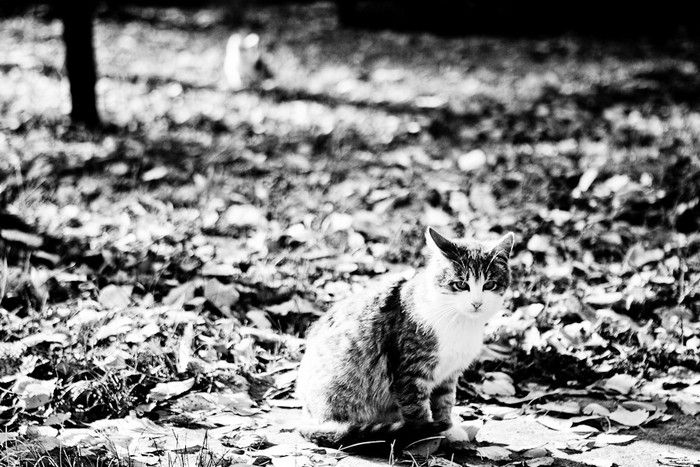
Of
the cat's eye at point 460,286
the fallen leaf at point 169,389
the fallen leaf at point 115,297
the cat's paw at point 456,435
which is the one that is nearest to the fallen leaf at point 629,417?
the cat's paw at point 456,435

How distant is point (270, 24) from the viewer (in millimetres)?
13156

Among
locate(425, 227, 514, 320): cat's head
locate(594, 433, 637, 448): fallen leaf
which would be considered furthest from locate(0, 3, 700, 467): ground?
locate(425, 227, 514, 320): cat's head

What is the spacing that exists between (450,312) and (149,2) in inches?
547

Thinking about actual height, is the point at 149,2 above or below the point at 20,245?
above

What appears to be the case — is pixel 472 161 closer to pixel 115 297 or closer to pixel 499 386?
pixel 499 386

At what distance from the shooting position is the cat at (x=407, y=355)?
3227mm

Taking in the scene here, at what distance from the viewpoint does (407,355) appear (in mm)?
3270

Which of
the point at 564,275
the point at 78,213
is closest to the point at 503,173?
the point at 564,275

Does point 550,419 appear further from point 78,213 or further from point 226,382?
point 78,213

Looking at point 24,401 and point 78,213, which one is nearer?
point 24,401

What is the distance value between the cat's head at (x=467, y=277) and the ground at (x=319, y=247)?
604 mm

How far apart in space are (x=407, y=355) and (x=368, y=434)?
1.22 feet

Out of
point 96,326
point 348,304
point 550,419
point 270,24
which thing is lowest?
point 550,419

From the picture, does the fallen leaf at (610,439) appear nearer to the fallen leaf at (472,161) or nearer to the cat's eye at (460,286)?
the cat's eye at (460,286)
